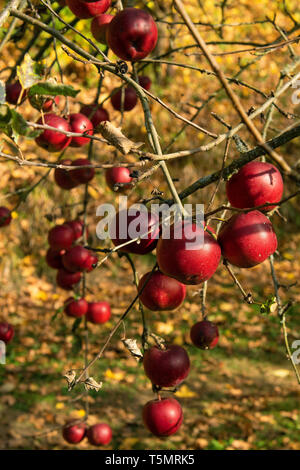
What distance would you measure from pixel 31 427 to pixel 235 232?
310 centimetres

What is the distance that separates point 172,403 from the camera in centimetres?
139

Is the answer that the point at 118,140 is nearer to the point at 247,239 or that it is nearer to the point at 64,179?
the point at 247,239

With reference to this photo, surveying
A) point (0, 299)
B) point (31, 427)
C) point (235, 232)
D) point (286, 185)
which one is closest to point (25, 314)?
point (0, 299)

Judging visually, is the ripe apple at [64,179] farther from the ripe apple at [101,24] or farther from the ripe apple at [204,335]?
the ripe apple at [204,335]

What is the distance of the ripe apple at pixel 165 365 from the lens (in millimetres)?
1224

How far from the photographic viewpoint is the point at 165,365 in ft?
4.01

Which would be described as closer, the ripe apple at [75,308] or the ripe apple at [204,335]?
the ripe apple at [204,335]

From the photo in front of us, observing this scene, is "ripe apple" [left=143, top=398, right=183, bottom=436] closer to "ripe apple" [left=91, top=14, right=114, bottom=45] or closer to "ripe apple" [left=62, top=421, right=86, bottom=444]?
"ripe apple" [left=62, top=421, right=86, bottom=444]

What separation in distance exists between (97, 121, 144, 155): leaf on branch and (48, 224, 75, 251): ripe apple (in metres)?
1.09

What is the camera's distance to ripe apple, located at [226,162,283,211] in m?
0.98

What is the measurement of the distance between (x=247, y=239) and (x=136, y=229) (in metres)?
0.25

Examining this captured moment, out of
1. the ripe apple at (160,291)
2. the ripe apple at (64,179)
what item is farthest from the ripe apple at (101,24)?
the ripe apple at (160,291)

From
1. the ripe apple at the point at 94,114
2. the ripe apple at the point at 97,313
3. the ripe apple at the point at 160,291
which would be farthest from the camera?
the ripe apple at the point at 97,313

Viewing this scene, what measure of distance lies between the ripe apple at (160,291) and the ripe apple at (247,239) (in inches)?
7.4
